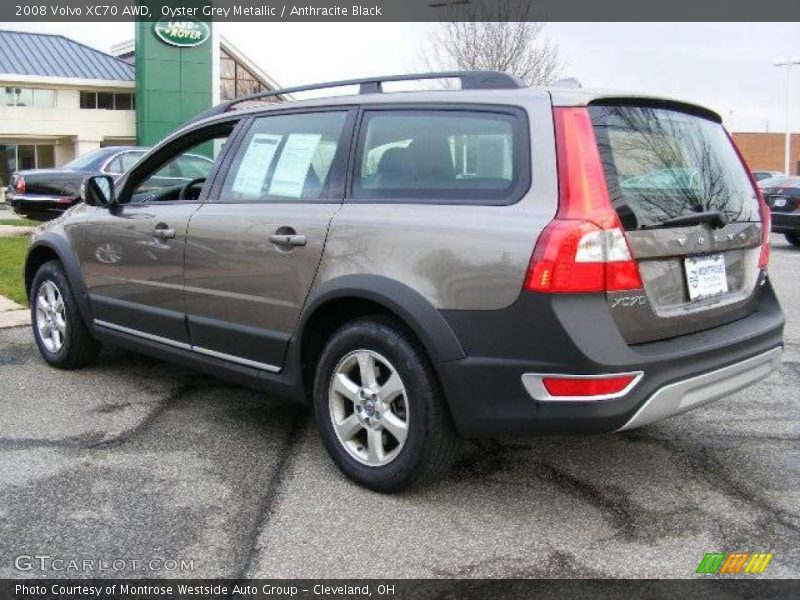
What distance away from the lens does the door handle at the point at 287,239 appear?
3715mm

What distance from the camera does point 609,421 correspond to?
3000mm

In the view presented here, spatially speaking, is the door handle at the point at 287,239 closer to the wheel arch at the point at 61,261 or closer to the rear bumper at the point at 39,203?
the wheel arch at the point at 61,261

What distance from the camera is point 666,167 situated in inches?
133

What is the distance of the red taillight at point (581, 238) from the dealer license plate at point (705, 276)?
0.37 m

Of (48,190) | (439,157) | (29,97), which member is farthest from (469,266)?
(29,97)

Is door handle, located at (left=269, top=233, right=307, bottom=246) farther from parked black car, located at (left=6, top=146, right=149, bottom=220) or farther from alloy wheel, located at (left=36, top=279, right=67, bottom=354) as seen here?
parked black car, located at (left=6, top=146, right=149, bottom=220)

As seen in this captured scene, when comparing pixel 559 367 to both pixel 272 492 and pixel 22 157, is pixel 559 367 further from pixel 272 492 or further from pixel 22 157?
pixel 22 157

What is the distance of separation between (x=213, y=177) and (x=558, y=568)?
2665mm

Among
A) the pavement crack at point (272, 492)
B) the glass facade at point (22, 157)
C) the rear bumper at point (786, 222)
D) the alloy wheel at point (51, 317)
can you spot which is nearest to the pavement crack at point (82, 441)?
the pavement crack at point (272, 492)

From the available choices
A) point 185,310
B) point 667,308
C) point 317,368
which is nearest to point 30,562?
point 317,368

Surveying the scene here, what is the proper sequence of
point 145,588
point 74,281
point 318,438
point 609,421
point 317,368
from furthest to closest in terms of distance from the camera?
point 74,281, point 318,438, point 317,368, point 609,421, point 145,588

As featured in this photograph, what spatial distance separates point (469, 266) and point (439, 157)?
582 millimetres

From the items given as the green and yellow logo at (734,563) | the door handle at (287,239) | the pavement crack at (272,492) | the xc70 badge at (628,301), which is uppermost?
the door handle at (287,239)

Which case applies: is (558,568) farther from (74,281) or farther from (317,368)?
(74,281)
